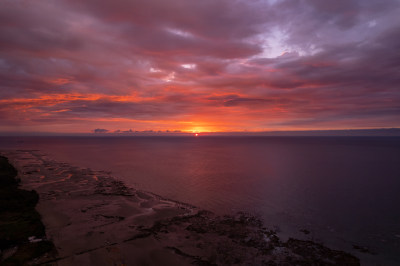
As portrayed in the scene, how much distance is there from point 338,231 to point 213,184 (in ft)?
70.1

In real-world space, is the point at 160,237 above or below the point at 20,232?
below

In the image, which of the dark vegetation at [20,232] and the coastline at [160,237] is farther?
the coastline at [160,237]

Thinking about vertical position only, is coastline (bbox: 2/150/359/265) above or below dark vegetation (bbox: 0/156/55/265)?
below

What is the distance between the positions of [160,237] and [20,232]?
999 cm

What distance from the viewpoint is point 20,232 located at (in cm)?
1552

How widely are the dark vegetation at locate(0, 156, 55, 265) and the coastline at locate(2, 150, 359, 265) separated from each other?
0.75m

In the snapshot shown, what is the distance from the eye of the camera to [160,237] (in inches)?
661

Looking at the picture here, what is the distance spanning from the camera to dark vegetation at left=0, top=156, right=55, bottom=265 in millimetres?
12555

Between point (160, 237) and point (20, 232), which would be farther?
point (160, 237)

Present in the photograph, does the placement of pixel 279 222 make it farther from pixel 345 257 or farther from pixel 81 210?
pixel 81 210

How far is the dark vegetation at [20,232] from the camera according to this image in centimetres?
1255

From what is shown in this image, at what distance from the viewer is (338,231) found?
19172 millimetres

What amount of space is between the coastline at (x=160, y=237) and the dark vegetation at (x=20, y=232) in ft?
2.46

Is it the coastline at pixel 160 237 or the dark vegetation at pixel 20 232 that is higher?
the dark vegetation at pixel 20 232
